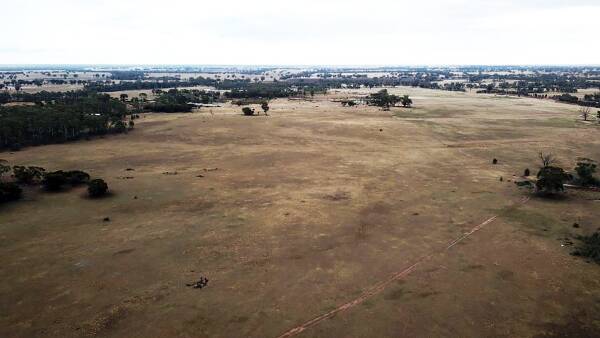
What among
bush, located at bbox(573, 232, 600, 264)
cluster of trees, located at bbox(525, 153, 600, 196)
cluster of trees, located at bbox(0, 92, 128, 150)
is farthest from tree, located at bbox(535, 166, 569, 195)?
cluster of trees, located at bbox(0, 92, 128, 150)

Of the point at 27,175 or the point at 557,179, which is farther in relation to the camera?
the point at 27,175

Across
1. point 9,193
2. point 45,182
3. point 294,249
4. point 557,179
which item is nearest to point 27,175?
point 45,182

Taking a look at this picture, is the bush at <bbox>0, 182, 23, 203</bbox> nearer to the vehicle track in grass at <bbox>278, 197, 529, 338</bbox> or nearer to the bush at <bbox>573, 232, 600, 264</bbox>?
the vehicle track in grass at <bbox>278, 197, 529, 338</bbox>

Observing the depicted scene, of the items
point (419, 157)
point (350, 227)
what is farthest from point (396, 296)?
point (419, 157)

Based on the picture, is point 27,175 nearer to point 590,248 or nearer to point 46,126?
point 46,126

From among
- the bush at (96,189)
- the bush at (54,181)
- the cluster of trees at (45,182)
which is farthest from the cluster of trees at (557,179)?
the bush at (54,181)

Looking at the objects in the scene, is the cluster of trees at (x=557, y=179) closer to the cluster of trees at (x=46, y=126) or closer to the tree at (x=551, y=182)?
the tree at (x=551, y=182)

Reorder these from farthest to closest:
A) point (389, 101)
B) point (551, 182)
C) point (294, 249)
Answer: point (389, 101)
point (551, 182)
point (294, 249)
